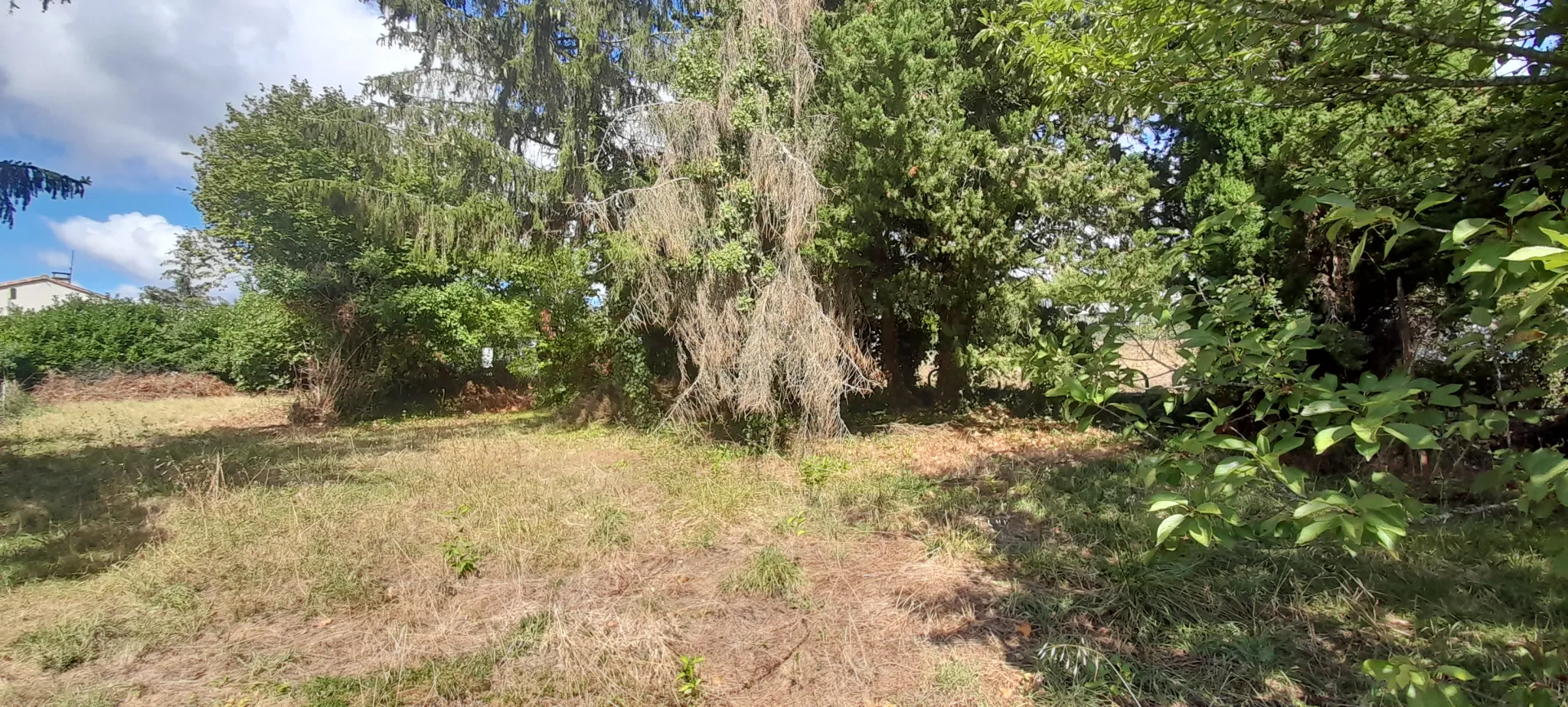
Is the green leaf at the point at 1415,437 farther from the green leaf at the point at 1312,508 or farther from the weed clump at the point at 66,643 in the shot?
the weed clump at the point at 66,643

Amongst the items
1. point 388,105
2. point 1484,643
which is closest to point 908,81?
point 1484,643

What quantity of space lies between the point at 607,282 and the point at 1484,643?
9888 millimetres

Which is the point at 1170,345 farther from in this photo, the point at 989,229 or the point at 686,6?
the point at 686,6

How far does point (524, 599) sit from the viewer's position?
4152 mm

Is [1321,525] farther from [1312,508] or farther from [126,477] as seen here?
[126,477]

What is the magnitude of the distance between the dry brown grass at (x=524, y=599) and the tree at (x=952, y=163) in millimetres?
3379

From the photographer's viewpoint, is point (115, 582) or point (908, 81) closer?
point (115, 582)

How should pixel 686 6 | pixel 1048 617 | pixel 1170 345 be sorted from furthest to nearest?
pixel 686 6 → pixel 1048 617 → pixel 1170 345

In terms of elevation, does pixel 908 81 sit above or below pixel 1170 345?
above

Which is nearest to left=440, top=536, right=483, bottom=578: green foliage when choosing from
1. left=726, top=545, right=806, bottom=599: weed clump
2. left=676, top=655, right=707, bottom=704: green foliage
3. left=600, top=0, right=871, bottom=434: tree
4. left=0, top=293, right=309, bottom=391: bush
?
left=726, top=545, right=806, bottom=599: weed clump

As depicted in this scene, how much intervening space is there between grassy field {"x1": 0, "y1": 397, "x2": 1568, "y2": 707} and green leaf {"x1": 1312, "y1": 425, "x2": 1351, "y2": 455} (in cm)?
55

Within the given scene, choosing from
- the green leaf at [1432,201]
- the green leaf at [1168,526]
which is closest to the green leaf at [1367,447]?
the green leaf at [1168,526]

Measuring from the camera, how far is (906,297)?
9953mm

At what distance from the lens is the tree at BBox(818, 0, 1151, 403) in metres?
8.30
